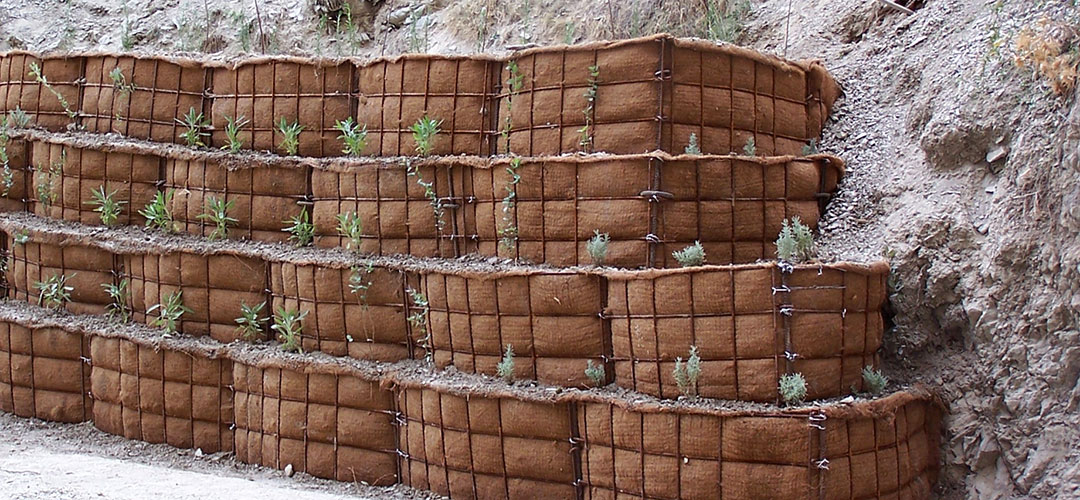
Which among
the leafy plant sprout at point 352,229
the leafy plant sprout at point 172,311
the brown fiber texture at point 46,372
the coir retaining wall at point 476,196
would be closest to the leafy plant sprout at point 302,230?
the coir retaining wall at point 476,196

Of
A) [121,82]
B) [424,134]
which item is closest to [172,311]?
[121,82]

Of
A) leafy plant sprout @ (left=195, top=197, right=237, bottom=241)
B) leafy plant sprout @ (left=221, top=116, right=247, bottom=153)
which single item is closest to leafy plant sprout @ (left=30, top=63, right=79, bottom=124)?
leafy plant sprout @ (left=221, top=116, right=247, bottom=153)

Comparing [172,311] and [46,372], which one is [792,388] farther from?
[46,372]

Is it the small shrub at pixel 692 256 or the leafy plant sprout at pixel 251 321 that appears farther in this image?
the leafy plant sprout at pixel 251 321

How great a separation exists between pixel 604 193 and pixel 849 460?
180 cm

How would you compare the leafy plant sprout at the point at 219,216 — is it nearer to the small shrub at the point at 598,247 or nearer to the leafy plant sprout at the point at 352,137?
the leafy plant sprout at the point at 352,137

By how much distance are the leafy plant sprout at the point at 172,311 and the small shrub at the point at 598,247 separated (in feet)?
8.77

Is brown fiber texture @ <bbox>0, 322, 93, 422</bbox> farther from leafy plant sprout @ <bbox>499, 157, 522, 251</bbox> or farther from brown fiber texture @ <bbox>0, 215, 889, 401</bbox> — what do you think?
leafy plant sprout @ <bbox>499, 157, 522, 251</bbox>

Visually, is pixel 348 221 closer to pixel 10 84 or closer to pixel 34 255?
pixel 34 255

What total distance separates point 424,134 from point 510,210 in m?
0.80

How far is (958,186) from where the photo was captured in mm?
5109

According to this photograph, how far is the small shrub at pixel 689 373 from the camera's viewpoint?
465 centimetres

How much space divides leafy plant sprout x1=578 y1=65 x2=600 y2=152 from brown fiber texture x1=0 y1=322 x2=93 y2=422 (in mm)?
3493

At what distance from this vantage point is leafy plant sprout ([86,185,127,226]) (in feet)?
21.1
